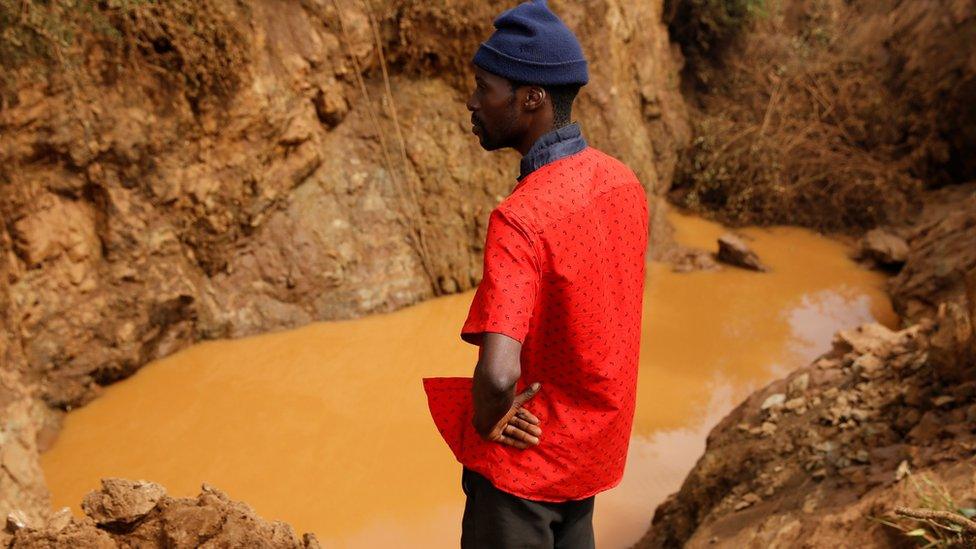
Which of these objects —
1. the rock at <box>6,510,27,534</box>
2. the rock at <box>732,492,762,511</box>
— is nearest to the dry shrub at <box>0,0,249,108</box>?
the rock at <box>6,510,27,534</box>

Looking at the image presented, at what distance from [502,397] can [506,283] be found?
22 centimetres

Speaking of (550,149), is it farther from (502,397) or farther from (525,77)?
(502,397)

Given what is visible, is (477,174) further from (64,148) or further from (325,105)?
(64,148)

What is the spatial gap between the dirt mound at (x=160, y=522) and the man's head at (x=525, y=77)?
113 cm

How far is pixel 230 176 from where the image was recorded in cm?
488

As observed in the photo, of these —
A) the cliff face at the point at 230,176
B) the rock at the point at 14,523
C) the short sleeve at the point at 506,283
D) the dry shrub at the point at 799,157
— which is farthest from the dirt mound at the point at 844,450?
the dry shrub at the point at 799,157

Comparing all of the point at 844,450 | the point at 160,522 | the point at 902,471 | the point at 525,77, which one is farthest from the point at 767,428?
the point at 160,522

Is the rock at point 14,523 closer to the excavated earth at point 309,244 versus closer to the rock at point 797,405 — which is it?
the excavated earth at point 309,244

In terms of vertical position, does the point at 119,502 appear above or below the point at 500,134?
below

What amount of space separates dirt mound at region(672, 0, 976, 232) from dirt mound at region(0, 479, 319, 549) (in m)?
6.64

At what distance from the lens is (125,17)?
425cm

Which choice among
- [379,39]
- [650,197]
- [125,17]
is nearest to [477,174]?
[379,39]

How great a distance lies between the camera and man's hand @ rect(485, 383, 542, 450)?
61.2 inches

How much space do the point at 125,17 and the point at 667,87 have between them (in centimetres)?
534
